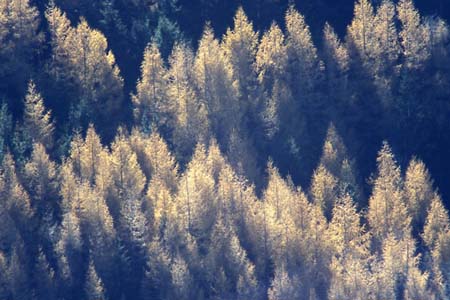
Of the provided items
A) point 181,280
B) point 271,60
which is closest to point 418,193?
point 271,60

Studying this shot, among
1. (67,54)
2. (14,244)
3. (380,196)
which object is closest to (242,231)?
(380,196)

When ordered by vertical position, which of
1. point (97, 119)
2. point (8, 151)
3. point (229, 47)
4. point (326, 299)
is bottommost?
point (326, 299)

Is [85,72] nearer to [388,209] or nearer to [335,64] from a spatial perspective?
[335,64]

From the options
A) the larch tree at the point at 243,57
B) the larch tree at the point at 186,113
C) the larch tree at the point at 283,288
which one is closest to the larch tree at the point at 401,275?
the larch tree at the point at 283,288

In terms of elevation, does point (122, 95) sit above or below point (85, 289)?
above

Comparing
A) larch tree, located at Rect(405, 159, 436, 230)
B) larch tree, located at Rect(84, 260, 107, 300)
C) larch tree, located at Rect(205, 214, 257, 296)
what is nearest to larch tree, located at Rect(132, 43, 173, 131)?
larch tree, located at Rect(205, 214, 257, 296)

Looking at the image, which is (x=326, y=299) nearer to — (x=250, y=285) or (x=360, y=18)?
(x=250, y=285)
